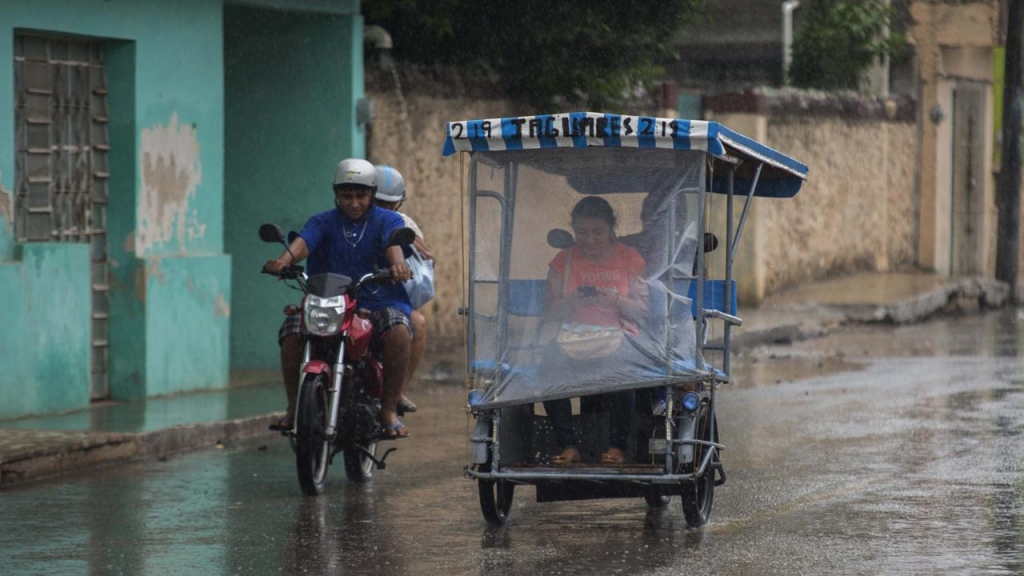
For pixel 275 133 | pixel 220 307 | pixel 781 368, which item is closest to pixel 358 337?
pixel 220 307

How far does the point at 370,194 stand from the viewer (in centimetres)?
982

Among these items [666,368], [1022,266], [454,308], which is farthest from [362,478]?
[1022,266]

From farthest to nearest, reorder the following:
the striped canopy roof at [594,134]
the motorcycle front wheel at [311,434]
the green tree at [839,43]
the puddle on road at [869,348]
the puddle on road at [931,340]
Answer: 1. the green tree at [839,43]
2. the puddle on road at [931,340]
3. the puddle on road at [869,348]
4. the motorcycle front wheel at [311,434]
5. the striped canopy roof at [594,134]

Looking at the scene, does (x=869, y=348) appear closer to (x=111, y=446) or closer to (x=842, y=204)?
(x=842, y=204)

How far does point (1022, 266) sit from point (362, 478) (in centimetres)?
2589

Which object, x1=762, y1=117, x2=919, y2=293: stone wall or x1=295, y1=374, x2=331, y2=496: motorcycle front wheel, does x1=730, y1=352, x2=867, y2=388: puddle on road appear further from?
x1=295, y1=374, x2=331, y2=496: motorcycle front wheel

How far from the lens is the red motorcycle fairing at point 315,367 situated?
925 cm

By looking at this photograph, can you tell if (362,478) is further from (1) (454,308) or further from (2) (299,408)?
(1) (454,308)

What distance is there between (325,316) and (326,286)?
0.16 meters

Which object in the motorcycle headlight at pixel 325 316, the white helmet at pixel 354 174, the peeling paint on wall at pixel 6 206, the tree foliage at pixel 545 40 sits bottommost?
the motorcycle headlight at pixel 325 316

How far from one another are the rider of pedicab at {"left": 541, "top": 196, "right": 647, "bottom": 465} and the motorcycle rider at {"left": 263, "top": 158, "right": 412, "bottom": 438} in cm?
160

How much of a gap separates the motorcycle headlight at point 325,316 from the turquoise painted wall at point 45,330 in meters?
3.42

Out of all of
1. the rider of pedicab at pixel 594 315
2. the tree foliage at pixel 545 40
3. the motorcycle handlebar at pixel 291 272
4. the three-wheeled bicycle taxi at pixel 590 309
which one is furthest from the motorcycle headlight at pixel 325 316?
the tree foliage at pixel 545 40

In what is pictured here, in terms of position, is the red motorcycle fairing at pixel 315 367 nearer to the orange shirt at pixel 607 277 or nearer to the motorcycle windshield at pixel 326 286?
the motorcycle windshield at pixel 326 286
